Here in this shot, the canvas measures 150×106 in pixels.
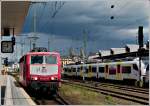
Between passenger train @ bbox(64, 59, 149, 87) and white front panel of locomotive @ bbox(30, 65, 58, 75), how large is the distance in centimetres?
1708

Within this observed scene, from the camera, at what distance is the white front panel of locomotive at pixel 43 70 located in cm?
2283

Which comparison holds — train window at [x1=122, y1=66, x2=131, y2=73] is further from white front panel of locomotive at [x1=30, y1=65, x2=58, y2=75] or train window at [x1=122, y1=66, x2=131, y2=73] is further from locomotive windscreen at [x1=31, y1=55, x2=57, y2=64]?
white front panel of locomotive at [x1=30, y1=65, x2=58, y2=75]

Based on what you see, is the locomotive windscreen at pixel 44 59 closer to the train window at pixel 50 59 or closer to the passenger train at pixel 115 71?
the train window at pixel 50 59

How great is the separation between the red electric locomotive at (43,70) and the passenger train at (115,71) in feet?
55.5

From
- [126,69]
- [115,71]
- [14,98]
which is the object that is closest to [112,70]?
[115,71]

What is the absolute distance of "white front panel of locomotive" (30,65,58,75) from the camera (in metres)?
22.8

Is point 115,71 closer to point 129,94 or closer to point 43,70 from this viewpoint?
point 129,94

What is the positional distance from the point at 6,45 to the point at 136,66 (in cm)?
2872

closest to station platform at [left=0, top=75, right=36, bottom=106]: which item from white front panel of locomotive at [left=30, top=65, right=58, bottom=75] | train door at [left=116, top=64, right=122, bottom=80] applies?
white front panel of locomotive at [left=30, top=65, right=58, bottom=75]

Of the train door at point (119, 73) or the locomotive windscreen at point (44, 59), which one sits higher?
the locomotive windscreen at point (44, 59)

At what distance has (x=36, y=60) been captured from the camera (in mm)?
23219

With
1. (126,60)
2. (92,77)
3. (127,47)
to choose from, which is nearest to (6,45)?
(126,60)

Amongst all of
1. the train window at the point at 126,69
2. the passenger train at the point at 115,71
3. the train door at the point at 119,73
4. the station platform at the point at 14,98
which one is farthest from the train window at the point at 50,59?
the train door at the point at 119,73

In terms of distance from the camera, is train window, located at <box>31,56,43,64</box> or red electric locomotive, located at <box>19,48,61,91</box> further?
train window, located at <box>31,56,43,64</box>
